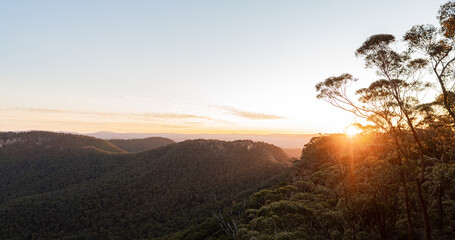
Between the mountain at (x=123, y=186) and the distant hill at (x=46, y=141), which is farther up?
the distant hill at (x=46, y=141)

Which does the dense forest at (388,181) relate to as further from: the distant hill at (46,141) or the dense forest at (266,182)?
the distant hill at (46,141)

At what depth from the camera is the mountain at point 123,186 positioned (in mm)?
86188

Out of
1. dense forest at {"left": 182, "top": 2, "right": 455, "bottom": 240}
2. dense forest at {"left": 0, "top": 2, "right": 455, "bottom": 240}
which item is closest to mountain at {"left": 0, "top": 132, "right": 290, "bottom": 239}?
dense forest at {"left": 0, "top": 2, "right": 455, "bottom": 240}

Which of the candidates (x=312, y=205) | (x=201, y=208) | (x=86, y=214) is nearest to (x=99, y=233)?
(x=86, y=214)

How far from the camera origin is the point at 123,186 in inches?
4274

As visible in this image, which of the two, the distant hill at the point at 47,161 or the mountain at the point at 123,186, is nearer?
the mountain at the point at 123,186

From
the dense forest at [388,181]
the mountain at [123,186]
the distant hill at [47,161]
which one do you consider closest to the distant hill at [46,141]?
the distant hill at [47,161]

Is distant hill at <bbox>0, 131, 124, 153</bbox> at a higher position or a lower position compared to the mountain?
higher

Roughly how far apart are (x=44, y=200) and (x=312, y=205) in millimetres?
120112

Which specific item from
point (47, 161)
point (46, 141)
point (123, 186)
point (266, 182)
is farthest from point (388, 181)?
point (46, 141)

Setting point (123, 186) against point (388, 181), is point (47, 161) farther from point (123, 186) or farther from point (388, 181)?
point (388, 181)

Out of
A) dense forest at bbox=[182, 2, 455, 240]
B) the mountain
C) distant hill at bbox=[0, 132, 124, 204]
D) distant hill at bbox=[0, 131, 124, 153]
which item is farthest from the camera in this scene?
distant hill at bbox=[0, 131, 124, 153]

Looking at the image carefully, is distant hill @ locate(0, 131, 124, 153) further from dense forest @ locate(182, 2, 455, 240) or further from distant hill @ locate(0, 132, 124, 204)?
dense forest @ locate(182, 2, 455, 240)

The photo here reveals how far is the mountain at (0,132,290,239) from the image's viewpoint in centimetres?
8619
